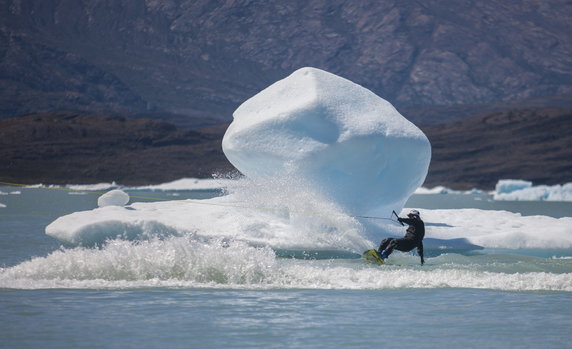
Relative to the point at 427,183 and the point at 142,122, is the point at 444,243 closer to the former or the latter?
the point at 427,183

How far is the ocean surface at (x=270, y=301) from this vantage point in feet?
32.8

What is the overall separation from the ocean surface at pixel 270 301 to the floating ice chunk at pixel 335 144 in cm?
290

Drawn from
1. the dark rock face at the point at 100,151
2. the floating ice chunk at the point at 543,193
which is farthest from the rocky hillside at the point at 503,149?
the floating ice chunk at the point at 543,193

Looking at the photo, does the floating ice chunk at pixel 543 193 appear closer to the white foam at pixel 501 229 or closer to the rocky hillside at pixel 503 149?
the white foam at pixel 501 229

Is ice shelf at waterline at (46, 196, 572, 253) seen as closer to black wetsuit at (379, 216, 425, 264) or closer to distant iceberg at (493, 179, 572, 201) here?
black wetsuit at (379, 216, 425, 264)

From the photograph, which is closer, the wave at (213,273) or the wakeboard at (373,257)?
the wave at (213,273)

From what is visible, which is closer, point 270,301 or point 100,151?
point 270,301

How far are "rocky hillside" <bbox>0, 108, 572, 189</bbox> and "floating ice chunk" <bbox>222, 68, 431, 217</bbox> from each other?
11645 centimetres

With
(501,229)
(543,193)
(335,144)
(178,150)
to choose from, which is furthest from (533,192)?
(178,150)

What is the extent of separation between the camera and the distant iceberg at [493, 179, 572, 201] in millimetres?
71438

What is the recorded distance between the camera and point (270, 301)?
12.5 meters

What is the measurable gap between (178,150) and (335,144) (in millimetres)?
→ 131824

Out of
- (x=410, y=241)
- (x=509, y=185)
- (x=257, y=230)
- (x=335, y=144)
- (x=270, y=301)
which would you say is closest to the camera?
(x=270, y=301)

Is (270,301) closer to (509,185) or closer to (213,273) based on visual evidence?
(213,273)
